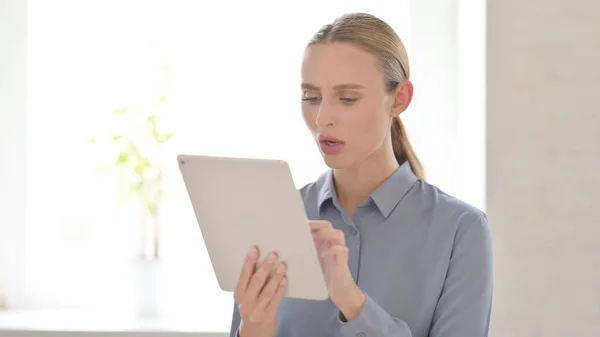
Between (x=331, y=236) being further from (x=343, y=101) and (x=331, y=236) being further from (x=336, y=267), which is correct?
(x=343, y=101)

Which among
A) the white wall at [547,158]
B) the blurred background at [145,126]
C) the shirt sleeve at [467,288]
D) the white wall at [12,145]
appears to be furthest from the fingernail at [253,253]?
the white wall at [12,145]

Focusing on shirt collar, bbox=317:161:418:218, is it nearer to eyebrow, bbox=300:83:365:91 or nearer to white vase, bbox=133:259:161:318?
eyebrow, bbox=300:83:365:91

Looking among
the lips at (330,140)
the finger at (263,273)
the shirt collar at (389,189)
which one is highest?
the lips at (330,140)

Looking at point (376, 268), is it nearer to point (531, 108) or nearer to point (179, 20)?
point (531, 108)

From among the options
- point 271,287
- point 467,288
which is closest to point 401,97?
point 467,288

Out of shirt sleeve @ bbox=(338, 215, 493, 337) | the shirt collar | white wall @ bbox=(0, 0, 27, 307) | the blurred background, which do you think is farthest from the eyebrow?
white wall @ bbox=(0, 0, 27, 307)

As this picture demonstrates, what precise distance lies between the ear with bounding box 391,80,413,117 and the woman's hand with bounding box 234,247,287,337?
419 millimetres

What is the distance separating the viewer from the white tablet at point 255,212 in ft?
4.15

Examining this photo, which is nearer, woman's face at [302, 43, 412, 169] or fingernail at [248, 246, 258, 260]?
fingernail at [248, 246, 258, 260]

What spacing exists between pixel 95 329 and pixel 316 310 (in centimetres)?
101

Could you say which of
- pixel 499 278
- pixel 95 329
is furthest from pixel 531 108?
pixel 95 329

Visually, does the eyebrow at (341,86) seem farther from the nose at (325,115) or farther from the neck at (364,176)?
the neck at (364,176)

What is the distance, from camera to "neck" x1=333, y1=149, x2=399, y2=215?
164cm

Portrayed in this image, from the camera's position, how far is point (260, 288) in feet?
4.40
